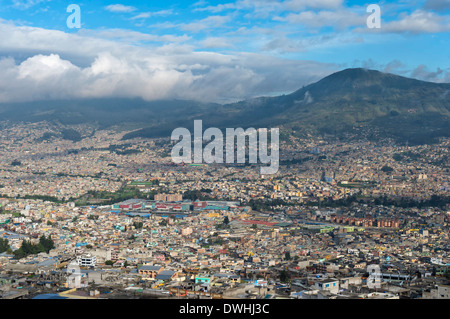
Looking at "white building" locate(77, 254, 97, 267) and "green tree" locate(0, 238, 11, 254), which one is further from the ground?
"white building" locate(77, 254, 97, 267)

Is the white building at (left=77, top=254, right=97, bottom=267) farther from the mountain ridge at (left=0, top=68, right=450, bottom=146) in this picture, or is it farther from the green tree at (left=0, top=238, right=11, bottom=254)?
the mountain ridge at (left=0, top=68, right=450, bottom=146)

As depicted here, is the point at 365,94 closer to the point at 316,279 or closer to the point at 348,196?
the point at 348,196

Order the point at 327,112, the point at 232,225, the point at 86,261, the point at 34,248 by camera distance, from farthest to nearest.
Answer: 1. the point at 327,112
2. the point at 232,225
3. the point at 34,248
4. the point at 86,261

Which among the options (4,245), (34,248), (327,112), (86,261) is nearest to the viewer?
(86,261)

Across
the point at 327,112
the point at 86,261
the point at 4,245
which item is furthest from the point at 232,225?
the point at 327,112

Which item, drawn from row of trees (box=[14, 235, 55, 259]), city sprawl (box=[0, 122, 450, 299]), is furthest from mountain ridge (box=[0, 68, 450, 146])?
row of trees (box=[14, 235, 55, 259])

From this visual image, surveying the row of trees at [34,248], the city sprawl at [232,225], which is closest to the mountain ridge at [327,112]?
the city sprawl at [232,225]

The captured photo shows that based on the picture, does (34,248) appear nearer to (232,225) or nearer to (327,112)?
(232,225)

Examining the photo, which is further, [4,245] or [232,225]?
[232,225]

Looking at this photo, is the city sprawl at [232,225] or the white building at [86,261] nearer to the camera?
the city sprawl at [232,225]

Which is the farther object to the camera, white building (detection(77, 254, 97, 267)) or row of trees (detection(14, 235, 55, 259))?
row of trees (detection(14, 235, 55, 259))

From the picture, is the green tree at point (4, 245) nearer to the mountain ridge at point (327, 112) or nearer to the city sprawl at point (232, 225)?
the city sprawl at point (232, 225)

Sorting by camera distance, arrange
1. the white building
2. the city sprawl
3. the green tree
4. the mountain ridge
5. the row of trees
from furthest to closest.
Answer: the mountain ridge
the green tree
the row of trees
the white building
the city sprawl
